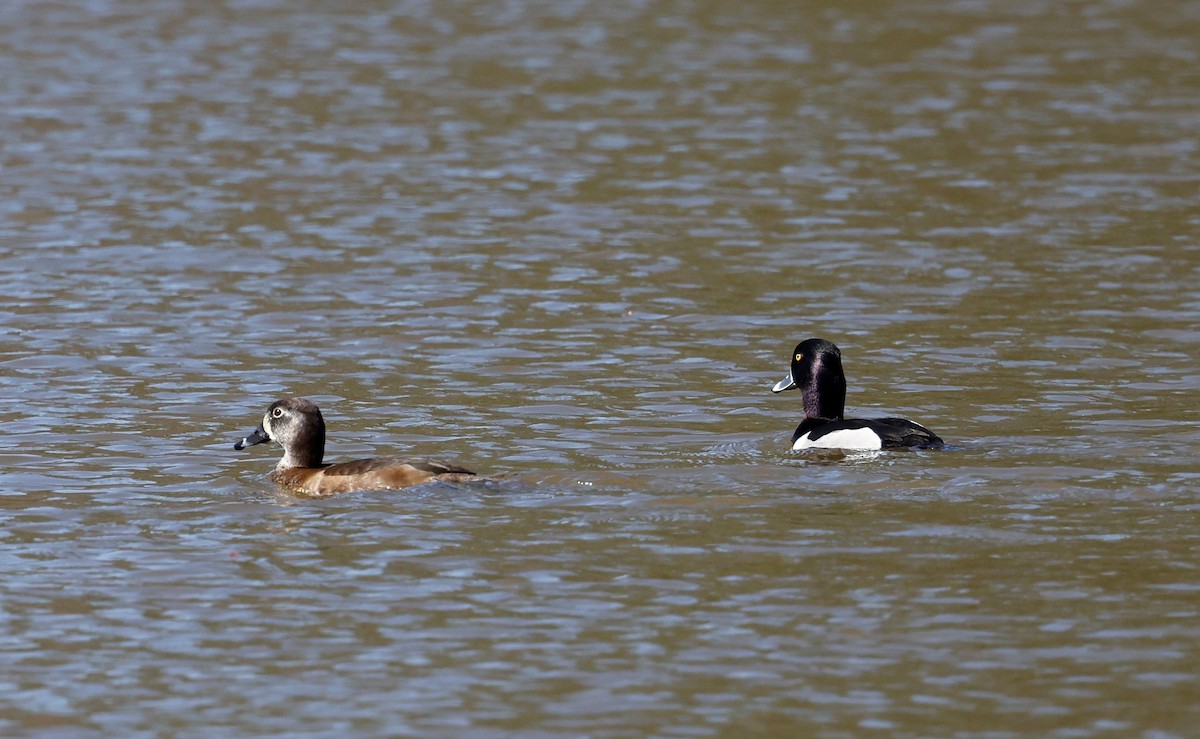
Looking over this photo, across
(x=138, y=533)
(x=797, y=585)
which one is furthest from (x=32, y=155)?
(x=797, y=585)

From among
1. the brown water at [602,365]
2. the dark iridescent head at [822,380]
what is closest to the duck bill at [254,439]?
the brown water at [602,365]

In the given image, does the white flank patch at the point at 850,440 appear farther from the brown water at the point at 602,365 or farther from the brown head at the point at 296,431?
the brown head at the point at 296,431

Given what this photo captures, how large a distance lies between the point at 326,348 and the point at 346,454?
3378 millimetres

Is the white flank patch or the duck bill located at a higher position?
the duck bill

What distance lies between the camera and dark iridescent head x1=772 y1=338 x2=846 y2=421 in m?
15.0

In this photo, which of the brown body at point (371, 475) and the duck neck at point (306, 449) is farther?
the duck neck at point (306, 449)

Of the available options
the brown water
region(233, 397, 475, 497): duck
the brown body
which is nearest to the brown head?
region(233, 397, 475, 497): duck

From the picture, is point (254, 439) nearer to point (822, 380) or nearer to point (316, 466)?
point (316, 466)

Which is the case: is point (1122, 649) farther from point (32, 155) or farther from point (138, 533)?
point (32, 155)

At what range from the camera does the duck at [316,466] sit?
12.8 meters

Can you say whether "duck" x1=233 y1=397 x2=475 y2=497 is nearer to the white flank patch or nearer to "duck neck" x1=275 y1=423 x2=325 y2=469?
"duck neck" x1=275 y1=423 x2=325 y2=469

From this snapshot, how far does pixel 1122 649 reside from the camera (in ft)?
32.2

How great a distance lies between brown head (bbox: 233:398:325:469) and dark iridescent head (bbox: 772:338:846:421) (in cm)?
357

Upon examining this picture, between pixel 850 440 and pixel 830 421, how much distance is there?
19.0 inches
